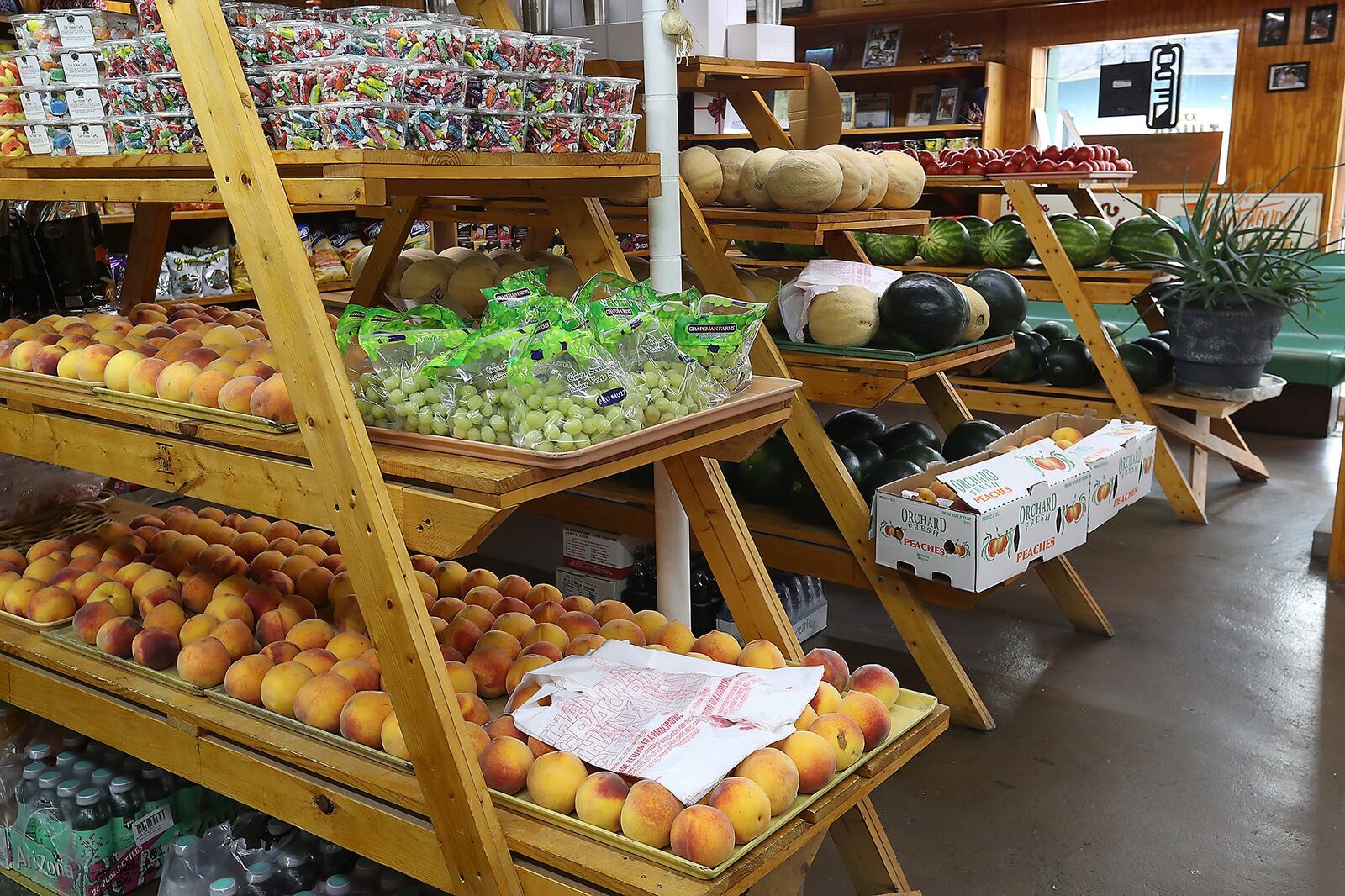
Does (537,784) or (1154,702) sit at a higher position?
(537,784)

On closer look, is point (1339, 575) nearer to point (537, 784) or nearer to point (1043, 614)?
point (1043, 614)

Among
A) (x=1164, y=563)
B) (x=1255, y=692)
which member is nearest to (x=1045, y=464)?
(x=1255, y=692)

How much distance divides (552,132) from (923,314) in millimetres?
1394

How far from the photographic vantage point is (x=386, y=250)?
2928 mm

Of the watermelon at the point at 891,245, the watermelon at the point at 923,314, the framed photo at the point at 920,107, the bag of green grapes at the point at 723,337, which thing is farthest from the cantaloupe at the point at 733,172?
the framed photo at the point at 920,107

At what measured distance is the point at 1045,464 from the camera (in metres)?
2.76

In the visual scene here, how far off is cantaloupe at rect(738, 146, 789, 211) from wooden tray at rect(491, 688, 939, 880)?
1.57 m

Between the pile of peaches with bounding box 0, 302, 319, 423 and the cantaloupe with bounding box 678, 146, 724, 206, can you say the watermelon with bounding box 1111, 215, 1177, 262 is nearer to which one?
the cantaloupe with bounding box 678, 146, 724, 206

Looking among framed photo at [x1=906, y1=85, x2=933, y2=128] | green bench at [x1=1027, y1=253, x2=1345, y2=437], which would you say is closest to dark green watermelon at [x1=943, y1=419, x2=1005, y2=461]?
green bench at [x1=1027, y1=253, x2=1345, y2=437]

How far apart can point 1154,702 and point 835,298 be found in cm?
133

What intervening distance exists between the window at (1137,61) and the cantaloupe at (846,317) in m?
5.42

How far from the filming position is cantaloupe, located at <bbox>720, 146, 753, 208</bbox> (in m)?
2.84

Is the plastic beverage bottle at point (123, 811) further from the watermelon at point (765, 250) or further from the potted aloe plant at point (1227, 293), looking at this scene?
the potted aloe plant at point (1227, 293)

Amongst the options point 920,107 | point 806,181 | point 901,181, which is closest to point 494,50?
point 806,181
